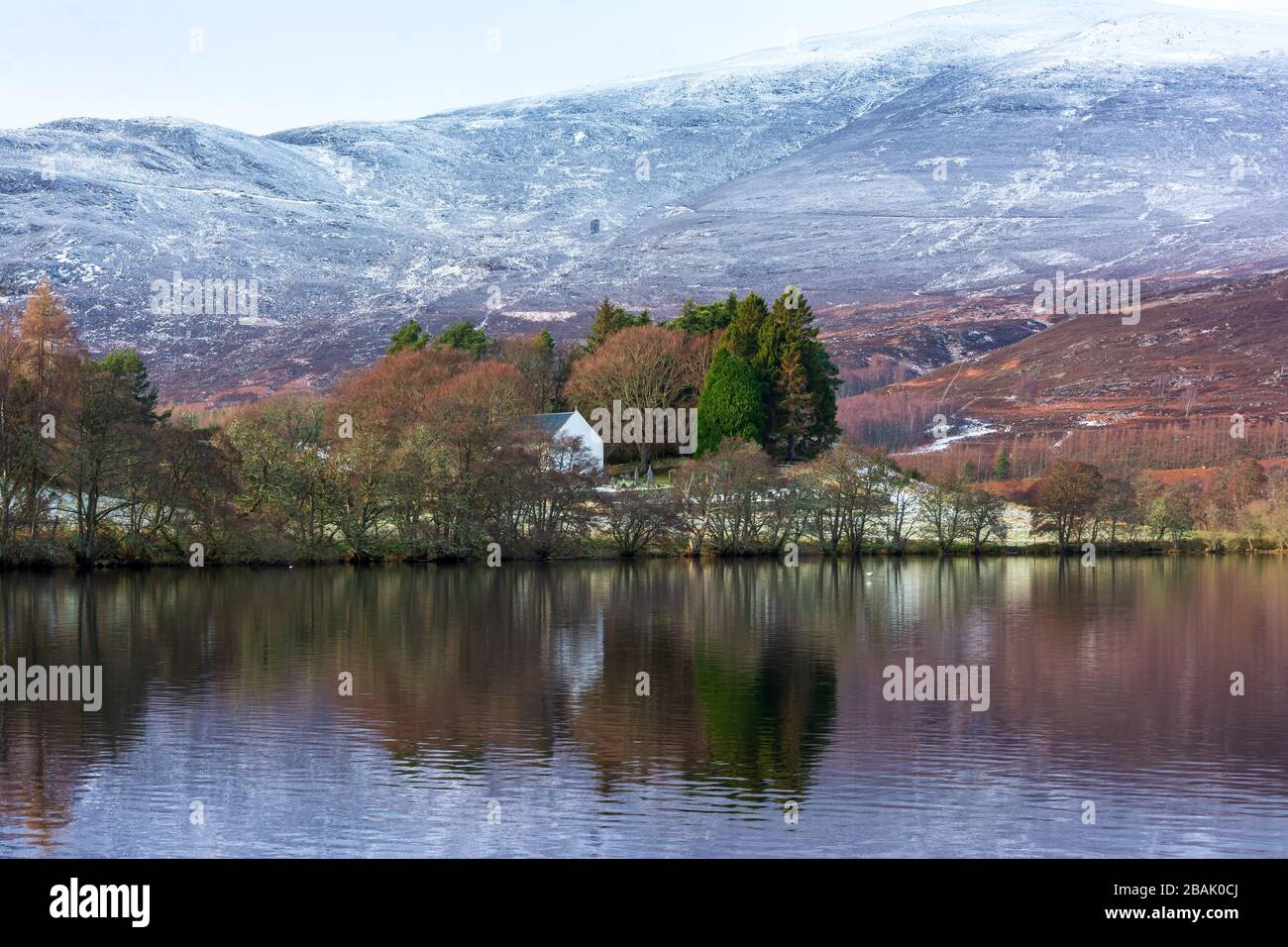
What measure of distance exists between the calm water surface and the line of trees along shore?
12257 mm

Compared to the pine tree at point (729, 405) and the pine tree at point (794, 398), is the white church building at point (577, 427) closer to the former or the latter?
the pine tree at point (729, 405)

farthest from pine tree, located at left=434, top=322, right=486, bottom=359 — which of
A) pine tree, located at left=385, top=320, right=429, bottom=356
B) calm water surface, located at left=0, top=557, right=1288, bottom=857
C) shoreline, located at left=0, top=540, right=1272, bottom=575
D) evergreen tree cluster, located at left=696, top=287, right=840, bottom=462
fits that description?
calm water surface, located at left=0, top=557, right=1288, bottom=857

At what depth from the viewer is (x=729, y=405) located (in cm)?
7394

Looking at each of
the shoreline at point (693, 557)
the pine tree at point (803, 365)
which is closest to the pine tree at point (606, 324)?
the pine tree at point (803, 365)

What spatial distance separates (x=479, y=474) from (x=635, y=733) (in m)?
39.2

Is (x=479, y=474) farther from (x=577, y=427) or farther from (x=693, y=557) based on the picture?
(x=577, y=427)

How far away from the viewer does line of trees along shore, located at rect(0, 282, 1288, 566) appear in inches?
1969

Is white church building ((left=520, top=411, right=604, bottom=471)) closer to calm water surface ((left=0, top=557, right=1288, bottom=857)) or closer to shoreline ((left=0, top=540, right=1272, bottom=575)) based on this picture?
shoreline ((left=0, top=540, right=1272, bottom=575))
